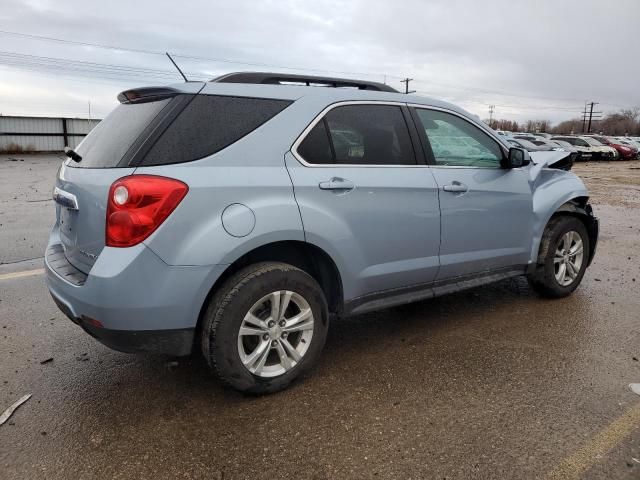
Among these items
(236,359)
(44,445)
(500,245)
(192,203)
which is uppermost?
(192,203)

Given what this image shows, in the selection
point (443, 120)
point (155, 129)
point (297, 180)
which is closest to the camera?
point (155, 129)

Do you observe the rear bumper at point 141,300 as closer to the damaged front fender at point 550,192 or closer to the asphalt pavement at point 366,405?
the asphalt pavement at point 366,405

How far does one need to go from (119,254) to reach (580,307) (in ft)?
12.9

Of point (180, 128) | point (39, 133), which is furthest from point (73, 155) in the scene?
point (39, 133)

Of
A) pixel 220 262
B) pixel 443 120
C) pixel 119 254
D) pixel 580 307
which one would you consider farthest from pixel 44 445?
pixel 580 307

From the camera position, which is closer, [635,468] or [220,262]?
[635,468]

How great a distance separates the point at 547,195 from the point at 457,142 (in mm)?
1135

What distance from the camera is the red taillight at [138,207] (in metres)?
2.56

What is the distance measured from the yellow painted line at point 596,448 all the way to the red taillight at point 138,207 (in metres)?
2.19

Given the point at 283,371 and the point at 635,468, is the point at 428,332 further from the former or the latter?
the point at 635,468

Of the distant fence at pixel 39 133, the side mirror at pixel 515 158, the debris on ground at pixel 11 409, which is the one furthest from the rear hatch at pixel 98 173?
the distant fence at pixel 39 133

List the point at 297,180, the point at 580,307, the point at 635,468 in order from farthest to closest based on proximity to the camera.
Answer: the point at 580,307, the point at 297,180, the point at 635,468

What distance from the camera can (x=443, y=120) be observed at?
12.9 feet

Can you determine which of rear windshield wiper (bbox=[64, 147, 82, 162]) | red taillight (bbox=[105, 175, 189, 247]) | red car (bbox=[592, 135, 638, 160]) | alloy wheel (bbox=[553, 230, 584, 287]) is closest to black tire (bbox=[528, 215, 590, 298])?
alloy wheel (bbox=[553, 230, 584, 287])
